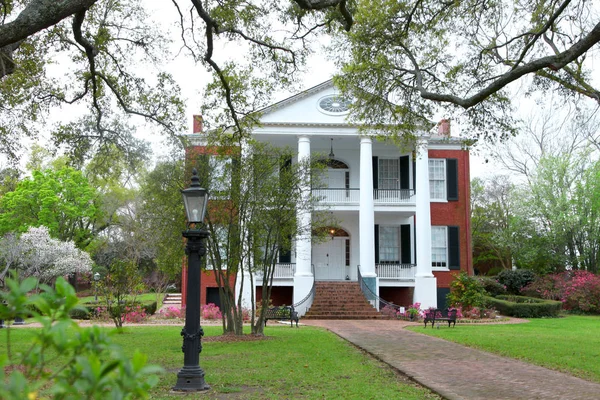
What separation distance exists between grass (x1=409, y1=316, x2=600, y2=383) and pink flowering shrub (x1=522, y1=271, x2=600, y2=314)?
4839 millimetres

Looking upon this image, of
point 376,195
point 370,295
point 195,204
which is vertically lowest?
point 370,295

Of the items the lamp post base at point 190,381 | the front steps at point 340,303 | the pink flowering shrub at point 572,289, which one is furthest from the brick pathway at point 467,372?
the pink flowering shrub at point 572,289

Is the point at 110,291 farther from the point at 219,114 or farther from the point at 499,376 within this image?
the point at 499,376

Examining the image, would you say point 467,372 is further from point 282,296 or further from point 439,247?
point 439,247

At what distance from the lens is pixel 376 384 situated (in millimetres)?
7930

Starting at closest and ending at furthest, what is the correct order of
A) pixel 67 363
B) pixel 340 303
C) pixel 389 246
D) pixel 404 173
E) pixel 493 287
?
pixel 67 363 < pixel 340 303 < pixel 404 173 < pixel 389 246 < pixel 493 287

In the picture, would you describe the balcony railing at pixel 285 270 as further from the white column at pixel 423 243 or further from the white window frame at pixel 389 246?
the white column at pixel 423 243

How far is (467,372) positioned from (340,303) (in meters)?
13.5

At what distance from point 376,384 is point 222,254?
7.86m

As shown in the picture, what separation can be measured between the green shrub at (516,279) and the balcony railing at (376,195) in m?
6.96

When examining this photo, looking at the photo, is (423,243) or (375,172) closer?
(423,243)

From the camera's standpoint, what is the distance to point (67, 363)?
169 centimetres

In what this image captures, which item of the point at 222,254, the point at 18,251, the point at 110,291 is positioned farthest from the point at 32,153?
the point at 222,254

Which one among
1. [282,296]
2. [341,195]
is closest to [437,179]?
[341,195]
